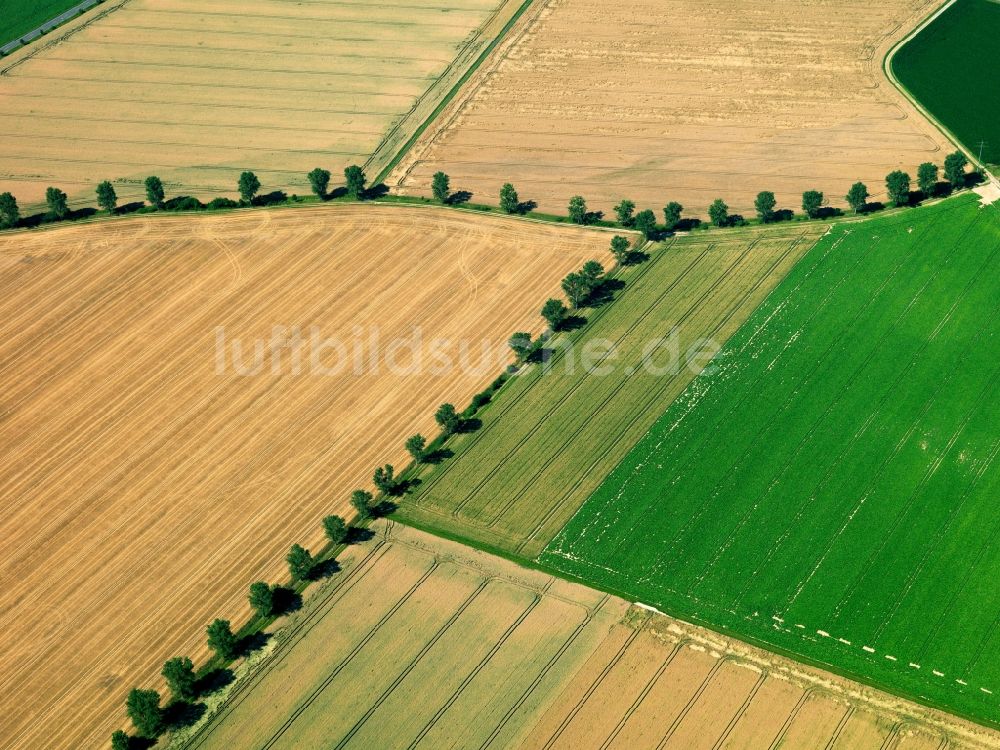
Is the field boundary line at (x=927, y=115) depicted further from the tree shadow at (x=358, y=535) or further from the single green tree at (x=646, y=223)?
the tree shadow at (x=358, y=535)

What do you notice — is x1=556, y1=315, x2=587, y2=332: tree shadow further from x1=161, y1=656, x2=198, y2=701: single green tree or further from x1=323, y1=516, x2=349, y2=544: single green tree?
x1=161, y1=656, x2=198, y2=701: single green tree

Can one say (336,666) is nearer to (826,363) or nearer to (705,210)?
(826,363)

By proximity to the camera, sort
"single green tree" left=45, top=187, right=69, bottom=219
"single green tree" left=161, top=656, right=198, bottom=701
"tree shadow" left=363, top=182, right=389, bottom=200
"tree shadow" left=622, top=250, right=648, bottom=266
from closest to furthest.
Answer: "single green tree" left=161, top=656, right=198, bottom=701, "tree shadow" left=622, top=250, right=648, bottom=266, "single green tree" left=45, top=187, right=69, bottom=219, "tree shadow" left=363, top=182, right=389, bottom=200

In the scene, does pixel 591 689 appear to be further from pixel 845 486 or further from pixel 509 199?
pixel 509 199

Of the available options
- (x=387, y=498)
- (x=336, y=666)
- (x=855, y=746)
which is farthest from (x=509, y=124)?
(x=855, y=746)

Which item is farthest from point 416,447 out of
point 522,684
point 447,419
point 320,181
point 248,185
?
point 248,185

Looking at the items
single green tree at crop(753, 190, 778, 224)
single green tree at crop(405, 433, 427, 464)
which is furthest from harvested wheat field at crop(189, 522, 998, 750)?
single green tree at crop(753, 190, 778, 224)
